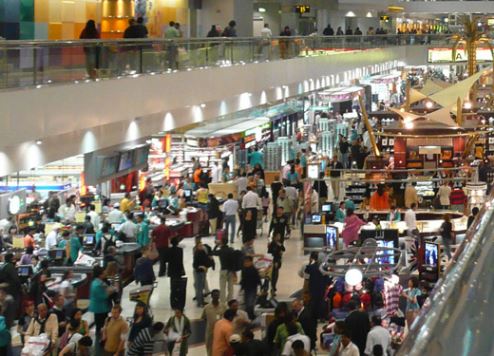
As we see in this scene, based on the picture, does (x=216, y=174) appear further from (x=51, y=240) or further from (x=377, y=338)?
(x=377, y=338)

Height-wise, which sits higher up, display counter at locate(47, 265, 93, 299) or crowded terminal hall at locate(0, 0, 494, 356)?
crowded terminal hall at locate(0, 0, 494, 356)

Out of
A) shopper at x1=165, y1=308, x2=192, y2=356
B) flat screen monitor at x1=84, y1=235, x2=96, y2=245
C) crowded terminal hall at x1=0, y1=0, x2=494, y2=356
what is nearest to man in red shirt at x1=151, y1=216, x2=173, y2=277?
crowded terminal hall at x1=0, y1=0, x2=494, y2=356

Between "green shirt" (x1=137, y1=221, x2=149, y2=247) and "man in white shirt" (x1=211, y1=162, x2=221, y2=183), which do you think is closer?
"green shirt" (x1=137, y1=221, x2=149, y2=247)

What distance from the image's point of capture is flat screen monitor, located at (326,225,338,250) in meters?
A: 17.7

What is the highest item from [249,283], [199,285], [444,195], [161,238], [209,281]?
[444,195]

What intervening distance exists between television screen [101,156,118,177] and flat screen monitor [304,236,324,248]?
374 centimetres

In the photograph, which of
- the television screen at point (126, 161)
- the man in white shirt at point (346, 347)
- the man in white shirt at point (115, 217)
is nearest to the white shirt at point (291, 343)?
the man in white shirt at point (346, 347)

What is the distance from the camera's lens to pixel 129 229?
61.2ft

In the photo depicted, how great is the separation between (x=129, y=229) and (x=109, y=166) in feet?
4.45

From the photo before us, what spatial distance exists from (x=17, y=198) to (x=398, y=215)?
7007 mm

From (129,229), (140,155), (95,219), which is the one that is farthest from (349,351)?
(140,155)

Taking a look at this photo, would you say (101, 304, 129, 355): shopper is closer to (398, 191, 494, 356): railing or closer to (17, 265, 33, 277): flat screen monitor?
(17, 265, 33, 277): flat screen monitor

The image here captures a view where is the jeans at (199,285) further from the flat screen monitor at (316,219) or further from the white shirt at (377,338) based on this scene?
the white shirt at (377,338)

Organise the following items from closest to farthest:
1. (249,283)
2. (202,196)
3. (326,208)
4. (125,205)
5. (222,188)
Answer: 1. (249,283)
2. (326,208)
3. (125,205)
4. (202,196)
5. (222,188)
